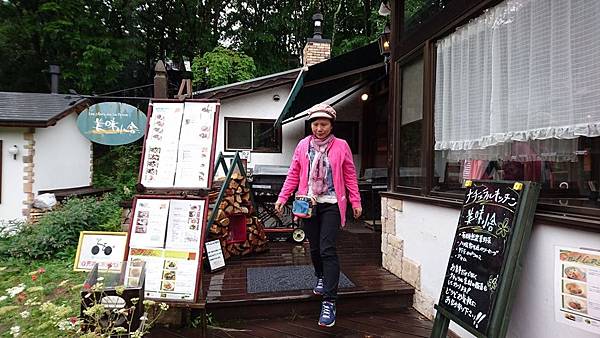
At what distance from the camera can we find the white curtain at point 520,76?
1.62m

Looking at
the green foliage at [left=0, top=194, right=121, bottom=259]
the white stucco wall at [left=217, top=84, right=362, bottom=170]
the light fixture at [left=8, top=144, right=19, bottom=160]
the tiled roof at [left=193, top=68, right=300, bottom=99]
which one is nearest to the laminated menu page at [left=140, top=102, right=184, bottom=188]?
the green foliage at [left=0, top=194, right=121, bottom=259]

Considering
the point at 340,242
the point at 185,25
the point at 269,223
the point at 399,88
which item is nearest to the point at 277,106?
the point at 269,223

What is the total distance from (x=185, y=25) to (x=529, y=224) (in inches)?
534

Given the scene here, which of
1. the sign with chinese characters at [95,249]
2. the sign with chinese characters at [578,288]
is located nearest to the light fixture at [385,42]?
the sign with chinese characters at [578,288]

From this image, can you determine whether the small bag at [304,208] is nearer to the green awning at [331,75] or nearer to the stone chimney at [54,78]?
the green awning at [331,75]

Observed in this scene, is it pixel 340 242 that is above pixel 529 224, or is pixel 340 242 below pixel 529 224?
below

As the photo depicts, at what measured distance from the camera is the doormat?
2.88 meters

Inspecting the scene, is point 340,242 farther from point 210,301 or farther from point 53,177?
point 53,177

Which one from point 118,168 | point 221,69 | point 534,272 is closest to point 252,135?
point 221,69

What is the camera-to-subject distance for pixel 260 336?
237cm

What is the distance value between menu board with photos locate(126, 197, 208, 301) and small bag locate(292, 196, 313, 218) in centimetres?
67

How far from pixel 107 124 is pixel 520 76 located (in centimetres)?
639

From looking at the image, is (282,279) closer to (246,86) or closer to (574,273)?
(574,273)

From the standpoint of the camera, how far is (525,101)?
1.93m
